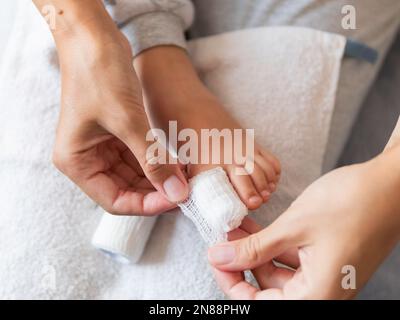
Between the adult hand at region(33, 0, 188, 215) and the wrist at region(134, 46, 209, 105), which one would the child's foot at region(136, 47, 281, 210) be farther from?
the adult hand at region(33, 0, 188, 215)

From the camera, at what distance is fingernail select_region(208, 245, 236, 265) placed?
0.62 meters

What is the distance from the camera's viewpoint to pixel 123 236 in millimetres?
727

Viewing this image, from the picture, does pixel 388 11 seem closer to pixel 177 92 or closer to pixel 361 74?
pixel 361 74

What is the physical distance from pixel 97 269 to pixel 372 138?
0.66 meters

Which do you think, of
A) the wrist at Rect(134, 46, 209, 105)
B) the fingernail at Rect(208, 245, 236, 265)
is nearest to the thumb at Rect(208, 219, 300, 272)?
the fingernail at Rect(208, 245, 236, 265)

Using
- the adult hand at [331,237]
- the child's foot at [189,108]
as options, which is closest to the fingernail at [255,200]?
the child's foot at [189,108]

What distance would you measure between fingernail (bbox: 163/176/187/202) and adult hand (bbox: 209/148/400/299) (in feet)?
0.29

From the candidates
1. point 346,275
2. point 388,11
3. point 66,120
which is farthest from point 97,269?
point 388,11

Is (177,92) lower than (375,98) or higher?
higher

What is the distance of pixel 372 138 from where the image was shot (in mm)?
1077

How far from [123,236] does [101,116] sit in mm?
188
